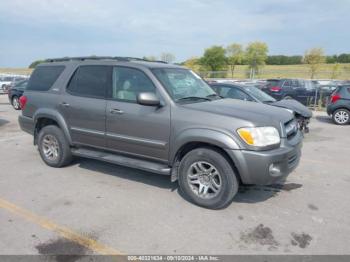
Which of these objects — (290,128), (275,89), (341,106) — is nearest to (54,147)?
(290,128)

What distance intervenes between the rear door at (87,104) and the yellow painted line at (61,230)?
4.97 feet

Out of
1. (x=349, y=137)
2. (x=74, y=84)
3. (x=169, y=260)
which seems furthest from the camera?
(x=349, y=137)

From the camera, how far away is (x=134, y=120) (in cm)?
465

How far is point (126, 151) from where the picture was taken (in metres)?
4.87

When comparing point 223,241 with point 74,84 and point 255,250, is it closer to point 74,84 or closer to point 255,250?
point 255,250

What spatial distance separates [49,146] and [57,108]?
2.58 feet

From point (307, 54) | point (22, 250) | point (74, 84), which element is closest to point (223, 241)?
point (22, 250)

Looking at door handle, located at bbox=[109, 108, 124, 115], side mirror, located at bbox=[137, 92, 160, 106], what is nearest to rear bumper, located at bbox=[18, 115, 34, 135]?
door handle, located at bbox=[109, 108, 124, 115]

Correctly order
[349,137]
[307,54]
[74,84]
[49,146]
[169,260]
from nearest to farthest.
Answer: [169,260]
[74,84]
[49,146]
[349,137]
[307,54]

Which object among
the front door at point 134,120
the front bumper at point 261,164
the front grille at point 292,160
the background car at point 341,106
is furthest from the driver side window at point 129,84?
the background car at point 341,106

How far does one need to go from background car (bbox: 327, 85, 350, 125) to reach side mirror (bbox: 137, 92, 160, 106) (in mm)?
9885

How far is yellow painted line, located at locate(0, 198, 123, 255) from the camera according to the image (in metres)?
3.28

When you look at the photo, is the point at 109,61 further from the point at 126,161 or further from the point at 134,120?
the point at 126,161

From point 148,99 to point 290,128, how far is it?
6.57 ft
